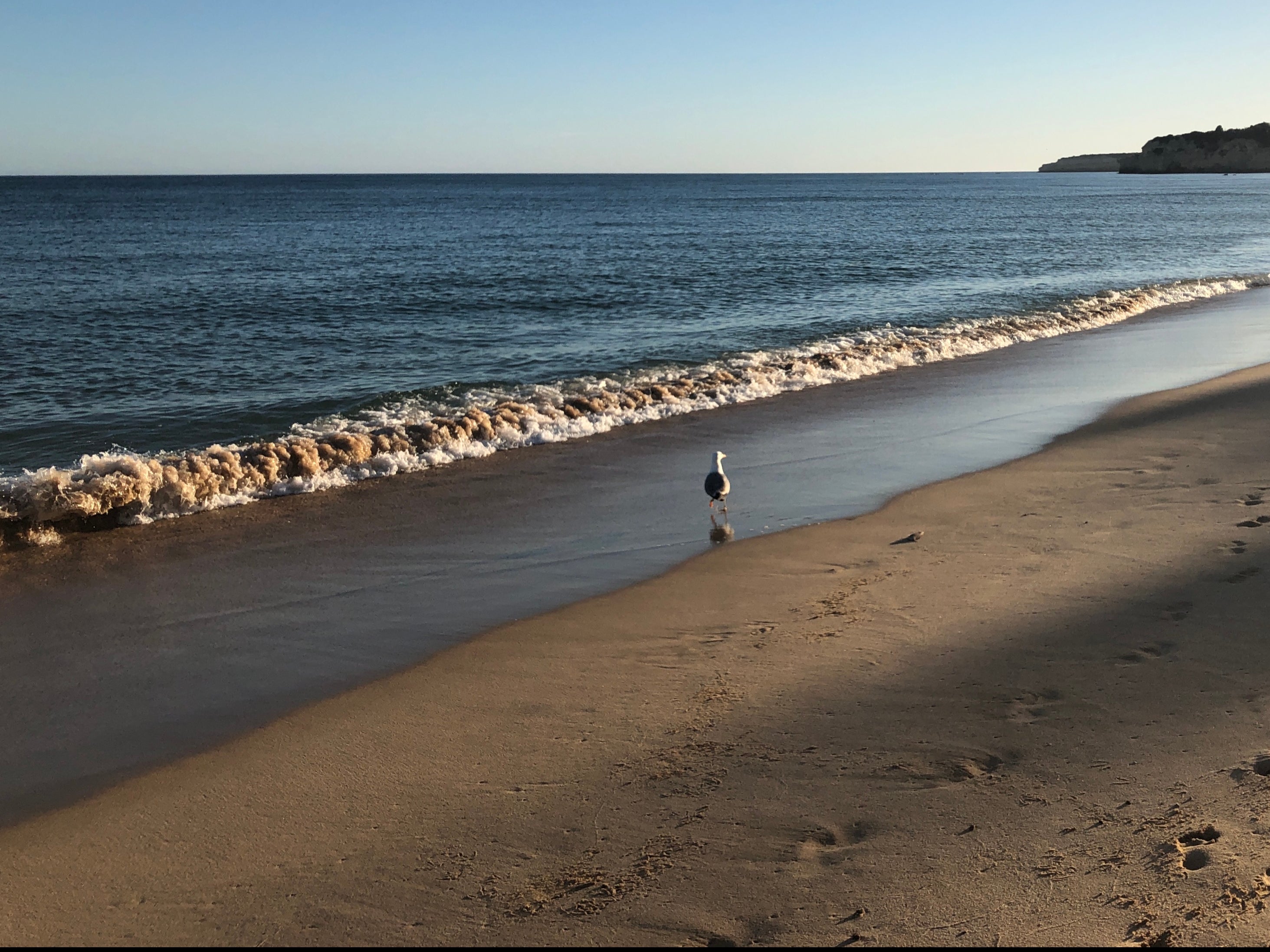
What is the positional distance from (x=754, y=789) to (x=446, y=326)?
56.6ft

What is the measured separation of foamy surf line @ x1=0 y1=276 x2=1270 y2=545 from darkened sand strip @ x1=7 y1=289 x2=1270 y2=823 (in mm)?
357

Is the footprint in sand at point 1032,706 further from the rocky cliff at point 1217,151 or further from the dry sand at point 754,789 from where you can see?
the rocky cliff at point 1217,151

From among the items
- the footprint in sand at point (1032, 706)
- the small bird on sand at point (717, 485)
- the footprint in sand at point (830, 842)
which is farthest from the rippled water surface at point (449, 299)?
the footprint in sand at point (830, 842)

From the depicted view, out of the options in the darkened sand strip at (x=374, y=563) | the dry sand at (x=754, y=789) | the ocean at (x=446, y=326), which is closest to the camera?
the dry sand at (x=754, y=789)

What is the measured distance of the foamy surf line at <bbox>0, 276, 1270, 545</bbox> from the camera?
861 centimetres

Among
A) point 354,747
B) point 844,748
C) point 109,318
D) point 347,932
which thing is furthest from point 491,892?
point 109,318

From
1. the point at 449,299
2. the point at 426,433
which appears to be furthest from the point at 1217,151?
the point at 426,433

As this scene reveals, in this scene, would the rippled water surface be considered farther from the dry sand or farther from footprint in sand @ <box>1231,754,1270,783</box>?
footprint in sand @ <box>1231,754,1270,783</box>

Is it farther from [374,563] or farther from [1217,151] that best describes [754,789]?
[1217,151]

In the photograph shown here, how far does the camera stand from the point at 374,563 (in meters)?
7.45

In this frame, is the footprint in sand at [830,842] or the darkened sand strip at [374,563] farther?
the darkened sand strip at [374,563]

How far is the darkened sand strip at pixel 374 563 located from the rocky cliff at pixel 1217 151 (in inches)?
7677

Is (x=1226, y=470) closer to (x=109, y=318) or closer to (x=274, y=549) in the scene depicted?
(x=274, y=549)

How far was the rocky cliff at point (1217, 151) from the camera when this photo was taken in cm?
16950
